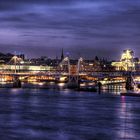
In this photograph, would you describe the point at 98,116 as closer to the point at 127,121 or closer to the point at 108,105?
the point at 127,121

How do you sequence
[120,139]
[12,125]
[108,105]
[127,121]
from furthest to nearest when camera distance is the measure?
[108,105], [127,121], [12,125], [120,139]

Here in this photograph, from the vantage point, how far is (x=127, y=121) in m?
37.6

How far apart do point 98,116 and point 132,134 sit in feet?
32.4

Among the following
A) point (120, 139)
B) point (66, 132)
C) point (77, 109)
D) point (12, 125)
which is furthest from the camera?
point (77, 109)

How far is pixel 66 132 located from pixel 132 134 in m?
3.05

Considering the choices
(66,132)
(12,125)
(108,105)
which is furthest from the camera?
(108,105)

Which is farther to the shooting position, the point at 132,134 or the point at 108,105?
the point at 108,105

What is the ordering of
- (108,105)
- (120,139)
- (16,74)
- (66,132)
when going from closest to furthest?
1. (120,139)
2. (66,132)
3. (108,105)
4. (16,74)

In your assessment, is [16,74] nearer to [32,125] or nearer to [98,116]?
[98,116]

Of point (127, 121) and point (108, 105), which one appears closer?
point (127, 121)

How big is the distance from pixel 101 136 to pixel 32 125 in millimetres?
5025

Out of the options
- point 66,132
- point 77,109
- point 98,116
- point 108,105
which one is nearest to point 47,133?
point 66,132

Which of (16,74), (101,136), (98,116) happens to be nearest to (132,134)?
(101,136)

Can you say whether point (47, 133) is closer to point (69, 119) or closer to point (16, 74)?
point (69, 119)
